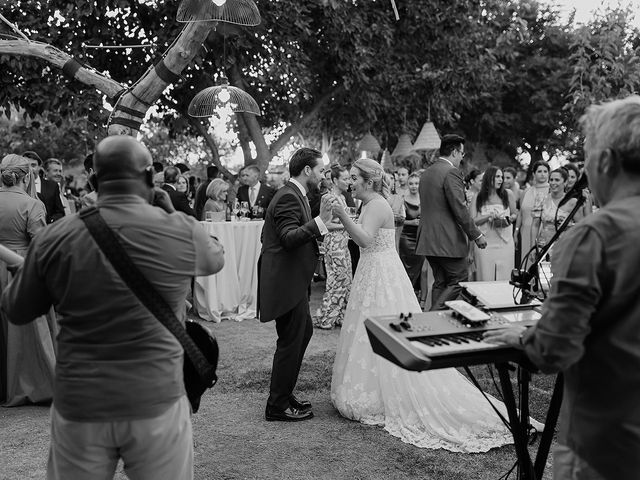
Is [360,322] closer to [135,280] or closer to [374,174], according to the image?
[374,174]

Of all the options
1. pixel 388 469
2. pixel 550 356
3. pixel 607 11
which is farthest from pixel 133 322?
pixel 607 11

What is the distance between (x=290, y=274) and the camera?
14.7 ft

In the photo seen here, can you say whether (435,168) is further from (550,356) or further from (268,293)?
(550,356)

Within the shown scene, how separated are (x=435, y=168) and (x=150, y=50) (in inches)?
272

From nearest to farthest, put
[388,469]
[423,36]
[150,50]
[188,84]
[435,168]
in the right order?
[388,469], [435,168], [150,50], [188,84], [423,36]

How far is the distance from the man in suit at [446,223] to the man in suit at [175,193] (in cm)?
308

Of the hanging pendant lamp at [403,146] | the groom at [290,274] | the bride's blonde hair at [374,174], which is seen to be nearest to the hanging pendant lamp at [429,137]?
the hanging pendant lamp at [403,146]

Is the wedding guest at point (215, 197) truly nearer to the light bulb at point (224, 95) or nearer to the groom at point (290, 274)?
the light bulb at point (224, 95)

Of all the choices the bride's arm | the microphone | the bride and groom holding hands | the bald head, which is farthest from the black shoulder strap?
the bride's arm

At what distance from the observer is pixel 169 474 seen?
7.13 ft

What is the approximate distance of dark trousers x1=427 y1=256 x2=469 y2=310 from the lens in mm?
6930

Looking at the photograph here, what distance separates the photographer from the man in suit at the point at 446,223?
661 cm

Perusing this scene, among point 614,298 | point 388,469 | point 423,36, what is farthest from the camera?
point 423,36

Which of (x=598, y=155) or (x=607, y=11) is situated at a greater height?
(x=607, y=11)
